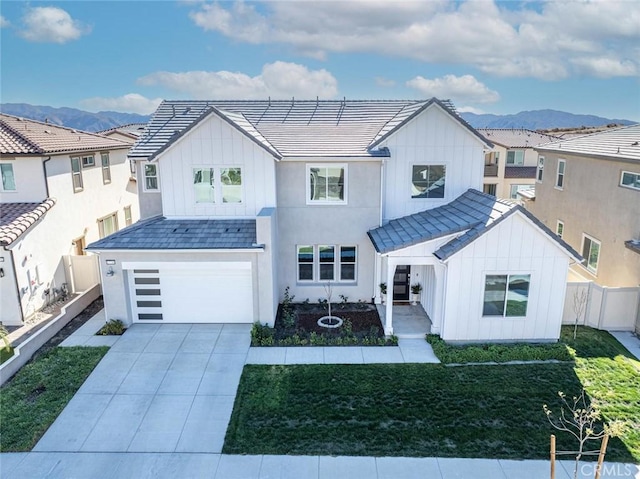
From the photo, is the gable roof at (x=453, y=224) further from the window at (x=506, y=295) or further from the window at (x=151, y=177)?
the window at (x=151, y=177)

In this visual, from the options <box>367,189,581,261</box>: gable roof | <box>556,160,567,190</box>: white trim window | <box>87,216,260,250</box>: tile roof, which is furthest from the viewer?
Answer: <box>556,160,567,190</box>: white trim window

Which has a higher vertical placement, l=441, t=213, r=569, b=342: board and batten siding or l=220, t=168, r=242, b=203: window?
l=220, t=168, r=242, b=203: window

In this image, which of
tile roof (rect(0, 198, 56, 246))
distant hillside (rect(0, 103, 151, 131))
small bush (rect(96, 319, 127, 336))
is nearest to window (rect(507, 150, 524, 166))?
small bush (rect(96, 319, 127, 336))

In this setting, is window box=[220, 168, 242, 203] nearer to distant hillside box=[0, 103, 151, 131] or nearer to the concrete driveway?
the concrete driveway

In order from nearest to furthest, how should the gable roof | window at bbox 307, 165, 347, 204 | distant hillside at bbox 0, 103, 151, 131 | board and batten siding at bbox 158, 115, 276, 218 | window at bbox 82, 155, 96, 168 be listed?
1. the gable roof
2. board and batten siding at bbox 158, 115, 276, 218
3. window at bbox 307, 165, 347, 204
4. window at bbox 82, 155, 96, 168
5. distant hillside at bbox 0, 103, 151, 131

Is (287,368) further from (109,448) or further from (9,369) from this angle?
(9,369)

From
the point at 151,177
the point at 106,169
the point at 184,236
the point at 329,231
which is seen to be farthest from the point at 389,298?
the point at 106,169

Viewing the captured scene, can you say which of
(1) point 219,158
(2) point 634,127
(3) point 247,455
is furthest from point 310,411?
(2) point 634,127
